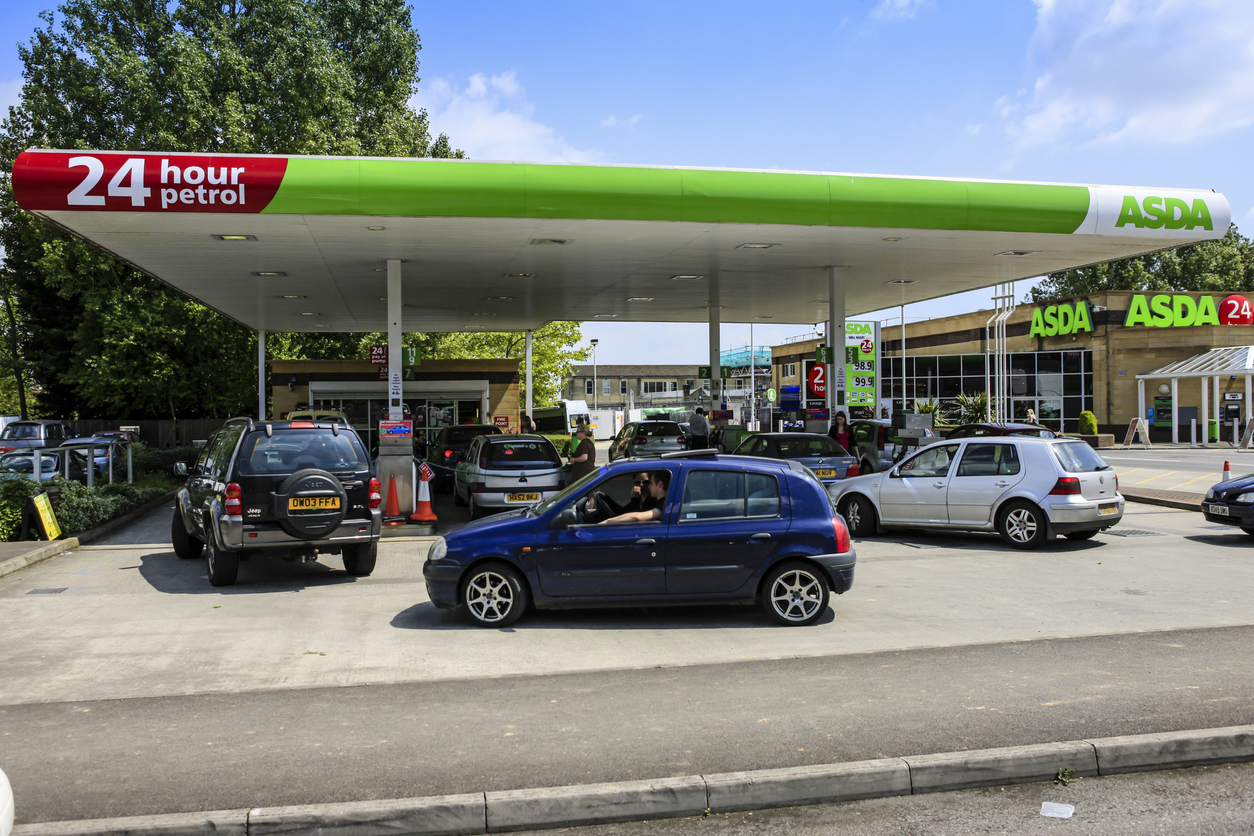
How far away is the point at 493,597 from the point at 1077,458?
854cm

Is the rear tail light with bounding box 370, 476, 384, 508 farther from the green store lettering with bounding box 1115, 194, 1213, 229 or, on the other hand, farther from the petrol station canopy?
the green store lettering with bounding box 1115, 194, 1213, 229

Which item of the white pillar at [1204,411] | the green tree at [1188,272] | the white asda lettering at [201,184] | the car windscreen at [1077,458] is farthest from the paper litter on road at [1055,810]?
the green tree at [1188,272]

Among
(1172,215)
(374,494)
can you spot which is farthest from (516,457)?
(1172,215)

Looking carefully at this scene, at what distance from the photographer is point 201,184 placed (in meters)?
12.3

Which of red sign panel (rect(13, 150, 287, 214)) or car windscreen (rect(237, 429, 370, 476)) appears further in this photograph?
red sign panel (rect(13, 150, 287, 214))

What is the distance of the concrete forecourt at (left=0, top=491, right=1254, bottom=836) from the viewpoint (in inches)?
179

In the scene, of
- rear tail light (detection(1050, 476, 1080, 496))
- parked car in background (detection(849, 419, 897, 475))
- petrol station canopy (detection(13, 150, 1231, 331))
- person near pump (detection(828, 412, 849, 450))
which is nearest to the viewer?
rear tail light (detection(1050, 476, 1080, 496))

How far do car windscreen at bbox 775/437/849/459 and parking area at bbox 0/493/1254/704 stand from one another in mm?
4176

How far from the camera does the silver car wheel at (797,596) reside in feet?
26.8

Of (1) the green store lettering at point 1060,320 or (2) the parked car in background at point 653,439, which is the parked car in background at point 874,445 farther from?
(1) the green store lettering at point 1060,320

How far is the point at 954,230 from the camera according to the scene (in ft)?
49.0

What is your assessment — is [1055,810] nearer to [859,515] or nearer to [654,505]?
[654,505]

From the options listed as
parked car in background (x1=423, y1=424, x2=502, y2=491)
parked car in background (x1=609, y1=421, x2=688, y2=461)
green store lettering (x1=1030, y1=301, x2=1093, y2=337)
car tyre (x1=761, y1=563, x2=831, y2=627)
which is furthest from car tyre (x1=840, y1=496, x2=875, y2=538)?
green store lettering (x1=1030, y1=301, x2=1093, y2=337)

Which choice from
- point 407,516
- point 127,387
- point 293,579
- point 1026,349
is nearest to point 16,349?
point 127,387
